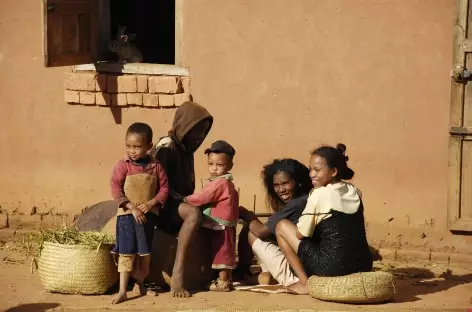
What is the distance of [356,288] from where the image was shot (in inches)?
→ 280

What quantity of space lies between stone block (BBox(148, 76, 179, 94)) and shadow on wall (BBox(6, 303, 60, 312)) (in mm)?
2571

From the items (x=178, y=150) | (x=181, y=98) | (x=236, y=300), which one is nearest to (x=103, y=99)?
(x=181, y=98)

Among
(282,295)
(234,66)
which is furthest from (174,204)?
(234,66)

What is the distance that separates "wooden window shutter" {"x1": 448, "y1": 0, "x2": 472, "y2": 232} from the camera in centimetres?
843

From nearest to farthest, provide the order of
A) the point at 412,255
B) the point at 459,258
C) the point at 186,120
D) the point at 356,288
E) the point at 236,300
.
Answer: the point at 356,288, the point at 236,300, the point at 186,120, the point at 459,258, the point at 412,255

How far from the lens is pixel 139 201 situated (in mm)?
7227

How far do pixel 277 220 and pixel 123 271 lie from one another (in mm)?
1236

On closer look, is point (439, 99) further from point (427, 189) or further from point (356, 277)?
point (356, 277)

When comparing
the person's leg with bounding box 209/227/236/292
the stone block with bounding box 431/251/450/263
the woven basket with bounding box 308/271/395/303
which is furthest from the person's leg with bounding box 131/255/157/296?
the stone block with bounding box 431/251/450/263

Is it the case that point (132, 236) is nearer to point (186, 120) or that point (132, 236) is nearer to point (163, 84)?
point (186, 120)

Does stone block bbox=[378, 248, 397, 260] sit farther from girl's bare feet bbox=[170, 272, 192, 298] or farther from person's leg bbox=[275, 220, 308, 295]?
girl's bare feet bbox=[170, 272, 192, 298]

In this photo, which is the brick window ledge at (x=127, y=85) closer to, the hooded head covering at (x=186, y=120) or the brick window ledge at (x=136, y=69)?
the brick window ledge at (x=136, y=69)

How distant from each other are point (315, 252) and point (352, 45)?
219 centimetres

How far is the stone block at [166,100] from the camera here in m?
9.09
